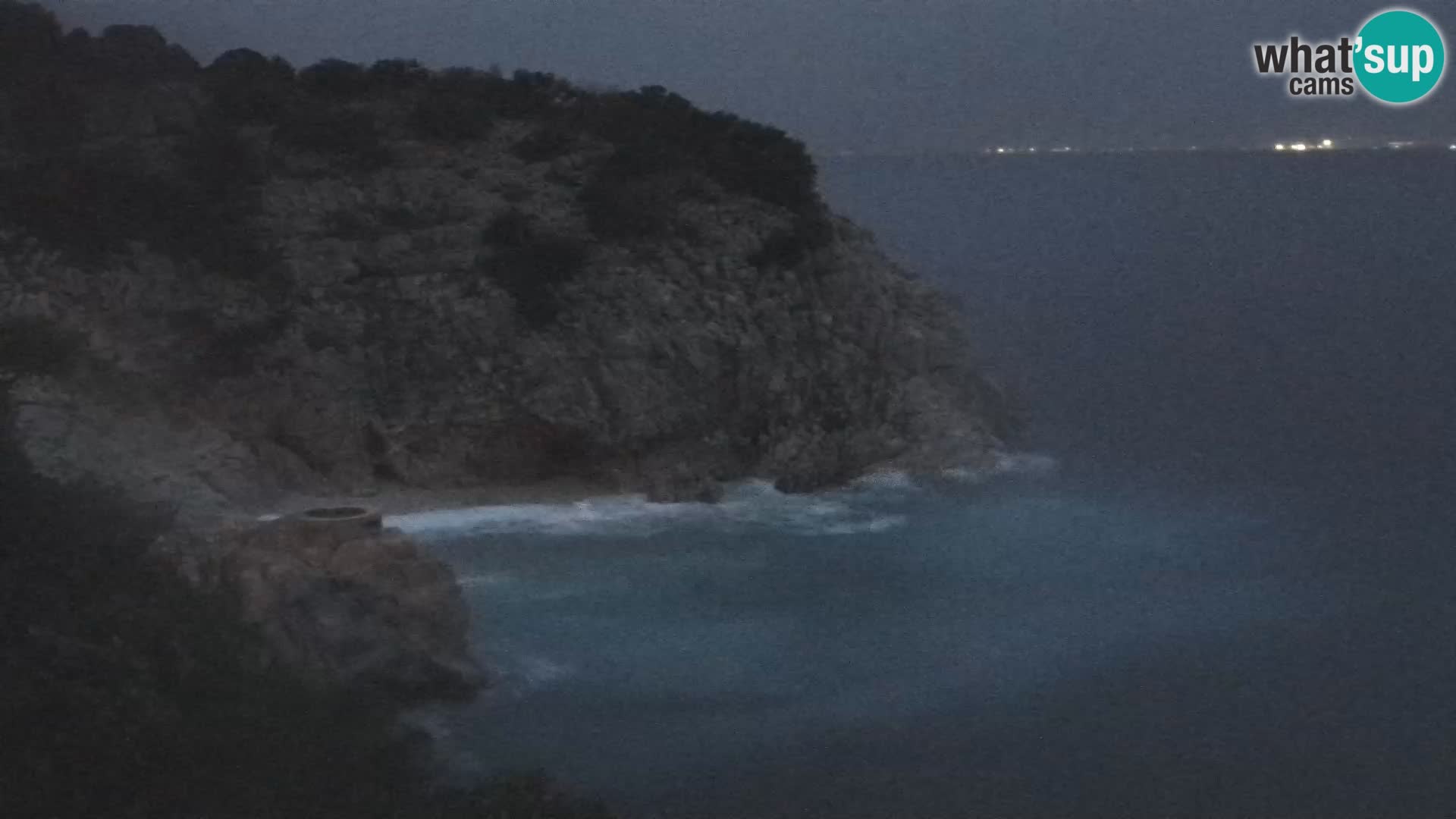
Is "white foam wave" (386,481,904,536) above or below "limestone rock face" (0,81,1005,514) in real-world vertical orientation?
below

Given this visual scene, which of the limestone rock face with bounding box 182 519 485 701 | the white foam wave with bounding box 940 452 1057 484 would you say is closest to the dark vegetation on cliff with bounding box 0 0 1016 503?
the white foam wave with bounding box 940 452 1057 484

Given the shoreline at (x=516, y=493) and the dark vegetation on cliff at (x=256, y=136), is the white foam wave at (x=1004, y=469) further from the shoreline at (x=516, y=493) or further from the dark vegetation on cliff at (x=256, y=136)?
the dark vegetation on cliff at (x=256, y=136)

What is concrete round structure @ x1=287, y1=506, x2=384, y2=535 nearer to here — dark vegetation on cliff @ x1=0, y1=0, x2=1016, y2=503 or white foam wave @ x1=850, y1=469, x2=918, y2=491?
dark vegetation on cliff @ x1=0, y1=0, x2=1016, y2=503

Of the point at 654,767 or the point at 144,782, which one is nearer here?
the point at 144,782

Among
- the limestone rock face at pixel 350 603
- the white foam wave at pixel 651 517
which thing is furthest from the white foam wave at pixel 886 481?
the limestone rock face at pixel 350 603

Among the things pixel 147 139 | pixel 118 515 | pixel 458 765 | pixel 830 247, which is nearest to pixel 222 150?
pixel 147 139

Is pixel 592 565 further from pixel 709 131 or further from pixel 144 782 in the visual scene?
pixel 709 131

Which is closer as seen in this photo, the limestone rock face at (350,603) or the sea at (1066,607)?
the sea at (1066,607)
